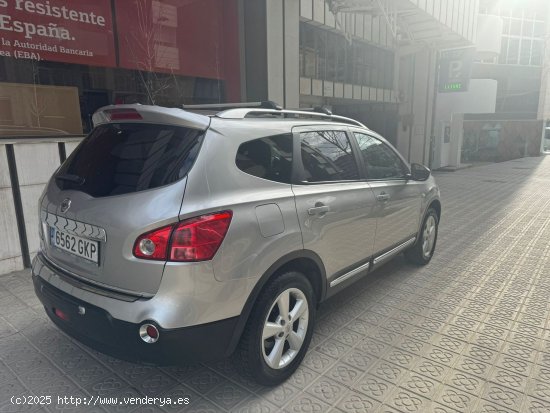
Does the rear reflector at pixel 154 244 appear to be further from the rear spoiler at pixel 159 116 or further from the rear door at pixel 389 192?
the rear door at pixel 389 192

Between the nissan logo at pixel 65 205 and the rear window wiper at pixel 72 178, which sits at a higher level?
the rear window wiper at pixel 72 178

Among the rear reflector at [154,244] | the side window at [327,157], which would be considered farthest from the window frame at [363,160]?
the rear reflector at [154,244]

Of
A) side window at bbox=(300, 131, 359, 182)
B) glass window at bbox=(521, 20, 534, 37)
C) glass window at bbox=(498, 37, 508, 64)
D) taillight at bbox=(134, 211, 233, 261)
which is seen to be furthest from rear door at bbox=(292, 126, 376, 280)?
glass window at bbox=(521, 20, 534, 37)

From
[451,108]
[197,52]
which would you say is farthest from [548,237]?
[451,108]

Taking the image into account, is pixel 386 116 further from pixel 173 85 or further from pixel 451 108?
pixel 173 85

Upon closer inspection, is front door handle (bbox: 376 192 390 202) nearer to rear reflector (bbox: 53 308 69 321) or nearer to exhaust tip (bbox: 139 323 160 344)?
exhaust tip (bbox: 139 323 160 344)

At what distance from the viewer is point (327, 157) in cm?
312

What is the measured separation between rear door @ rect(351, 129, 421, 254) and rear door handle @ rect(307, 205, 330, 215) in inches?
33.3

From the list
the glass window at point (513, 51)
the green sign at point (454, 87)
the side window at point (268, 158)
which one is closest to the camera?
the side window at point (268, 158)

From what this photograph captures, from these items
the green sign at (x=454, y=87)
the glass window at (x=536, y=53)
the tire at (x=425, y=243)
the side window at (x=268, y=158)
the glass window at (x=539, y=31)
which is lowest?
the tire at (x=425, y=243)

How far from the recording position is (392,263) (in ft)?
16.4

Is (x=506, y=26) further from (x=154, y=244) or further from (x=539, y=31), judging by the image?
(x=154, y=244)

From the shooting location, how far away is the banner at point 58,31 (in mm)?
4625

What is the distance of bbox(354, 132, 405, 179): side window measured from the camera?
142 inches
